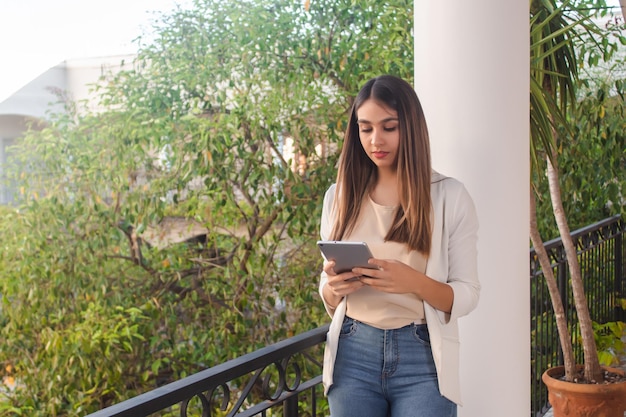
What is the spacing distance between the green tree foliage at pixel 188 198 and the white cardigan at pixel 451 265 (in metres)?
3.36

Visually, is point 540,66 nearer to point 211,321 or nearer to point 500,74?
point 500,74

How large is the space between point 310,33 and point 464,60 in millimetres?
3493

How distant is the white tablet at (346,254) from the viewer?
1.53m

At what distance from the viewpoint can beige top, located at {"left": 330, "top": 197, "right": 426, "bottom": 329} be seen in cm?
163

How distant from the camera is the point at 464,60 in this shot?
6.57ft

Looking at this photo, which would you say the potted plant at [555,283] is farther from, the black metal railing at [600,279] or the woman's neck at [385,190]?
the woman's neck at [385,190]

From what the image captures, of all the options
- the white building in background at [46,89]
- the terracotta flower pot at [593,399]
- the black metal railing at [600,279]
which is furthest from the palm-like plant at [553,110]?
the white building in background at [46,89]

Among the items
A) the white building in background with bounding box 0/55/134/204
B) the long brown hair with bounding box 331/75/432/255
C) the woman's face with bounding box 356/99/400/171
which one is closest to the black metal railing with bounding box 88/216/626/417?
the long brown hair with bounding box 331/75/432/255

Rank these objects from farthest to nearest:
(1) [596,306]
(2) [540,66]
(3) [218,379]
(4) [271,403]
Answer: (1) [596,306]
(2) [540,66]
(4) [271,403]
(3) [218,379]

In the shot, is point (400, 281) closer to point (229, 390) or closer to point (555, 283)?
point (229, 390)

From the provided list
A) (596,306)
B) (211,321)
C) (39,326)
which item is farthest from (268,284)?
(596,306)

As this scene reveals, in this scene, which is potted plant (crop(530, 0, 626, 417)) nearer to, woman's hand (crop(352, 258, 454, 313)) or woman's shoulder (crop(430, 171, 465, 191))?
woman's shoulder (crop(430, 171, 465, 191))

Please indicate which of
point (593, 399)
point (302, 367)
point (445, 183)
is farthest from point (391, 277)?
point (302, 367)

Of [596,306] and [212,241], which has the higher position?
[212,241]
